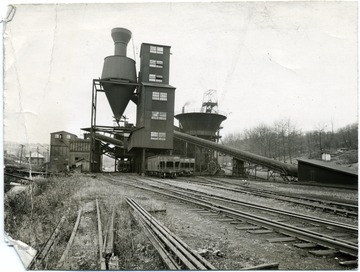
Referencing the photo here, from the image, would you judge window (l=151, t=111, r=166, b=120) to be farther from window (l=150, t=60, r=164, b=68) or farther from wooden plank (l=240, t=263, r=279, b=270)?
wooden plank (l=240, t=263, r=279, b=270)

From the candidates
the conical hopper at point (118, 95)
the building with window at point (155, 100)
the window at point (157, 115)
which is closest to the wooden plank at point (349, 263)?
the building with window at point (155, 100)

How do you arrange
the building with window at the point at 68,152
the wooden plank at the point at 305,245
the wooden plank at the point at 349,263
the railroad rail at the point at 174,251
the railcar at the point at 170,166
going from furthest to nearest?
the building with window at the point at 68,152 → the railcar at the point at 170,166 → the wooden plank at the point at 305,245 → the wooden plank at the point at 349,263 → the railroad rail at the point at 174,251

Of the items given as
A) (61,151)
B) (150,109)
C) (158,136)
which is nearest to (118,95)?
(150,109)

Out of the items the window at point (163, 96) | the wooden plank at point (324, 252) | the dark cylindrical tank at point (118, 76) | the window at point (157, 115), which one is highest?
the dark cylindrical tank at point (118, 76)

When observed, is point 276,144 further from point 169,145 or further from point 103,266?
point 103,266

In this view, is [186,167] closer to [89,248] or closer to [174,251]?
[89,248]

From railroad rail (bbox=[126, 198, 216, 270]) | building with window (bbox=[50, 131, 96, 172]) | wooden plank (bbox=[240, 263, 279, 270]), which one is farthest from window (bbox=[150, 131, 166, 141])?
wooden plank (bbox=[240, 263, 279, 270])

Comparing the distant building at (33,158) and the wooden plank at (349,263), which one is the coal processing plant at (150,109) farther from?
the wooden plank at (349,263)

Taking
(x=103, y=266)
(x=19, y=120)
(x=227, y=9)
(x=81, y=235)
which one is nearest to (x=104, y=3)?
(x=227, y=9)
